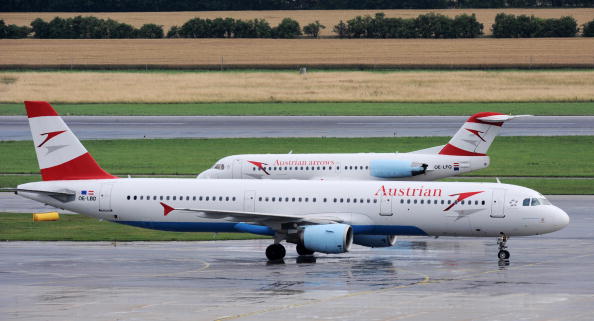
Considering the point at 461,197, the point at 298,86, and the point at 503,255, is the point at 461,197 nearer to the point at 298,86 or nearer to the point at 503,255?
the point at 503,255

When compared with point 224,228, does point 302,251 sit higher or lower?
lower

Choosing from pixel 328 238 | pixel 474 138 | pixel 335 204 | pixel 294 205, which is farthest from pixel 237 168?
pixel 328 238

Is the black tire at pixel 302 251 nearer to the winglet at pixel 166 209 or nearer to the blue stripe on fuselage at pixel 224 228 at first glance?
the blue stripe on fuselage at pixel 224 228

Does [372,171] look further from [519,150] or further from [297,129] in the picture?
[297,129]

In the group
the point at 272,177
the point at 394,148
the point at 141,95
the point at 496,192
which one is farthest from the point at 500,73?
the point at 496,192

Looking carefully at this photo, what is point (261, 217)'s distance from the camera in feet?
158

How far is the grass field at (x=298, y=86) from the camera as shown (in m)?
147

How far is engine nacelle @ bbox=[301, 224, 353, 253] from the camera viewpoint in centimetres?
4641

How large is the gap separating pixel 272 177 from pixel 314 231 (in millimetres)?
17932

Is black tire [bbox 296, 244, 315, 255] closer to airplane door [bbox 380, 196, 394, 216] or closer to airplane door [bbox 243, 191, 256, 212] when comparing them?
airplane door [bbox 243, 191, 256, 212]

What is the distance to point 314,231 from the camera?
154 ft

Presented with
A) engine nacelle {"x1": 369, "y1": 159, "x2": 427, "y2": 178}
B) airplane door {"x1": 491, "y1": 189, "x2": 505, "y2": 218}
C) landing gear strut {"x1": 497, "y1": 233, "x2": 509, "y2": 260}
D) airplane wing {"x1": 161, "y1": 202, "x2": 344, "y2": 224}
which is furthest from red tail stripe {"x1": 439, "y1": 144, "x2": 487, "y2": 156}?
airplane wing {"x1": 161, "y1": 202, "x2": 344, "y2": 224}

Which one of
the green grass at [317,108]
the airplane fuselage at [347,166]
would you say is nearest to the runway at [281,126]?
the green grass at [317,108]

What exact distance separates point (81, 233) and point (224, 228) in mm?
10516
